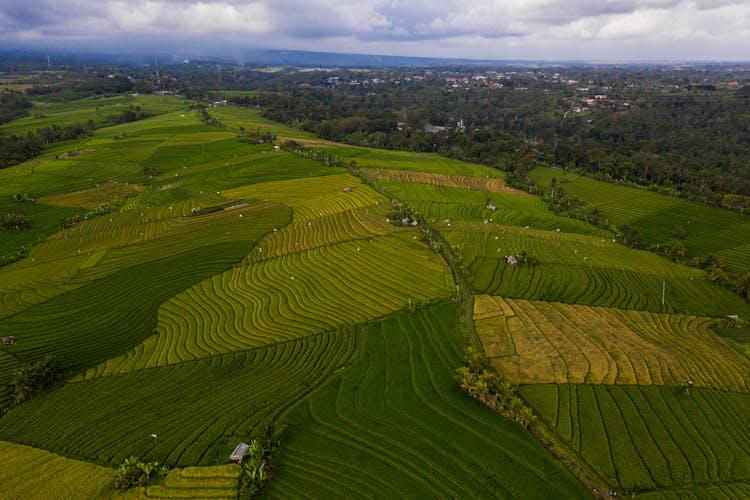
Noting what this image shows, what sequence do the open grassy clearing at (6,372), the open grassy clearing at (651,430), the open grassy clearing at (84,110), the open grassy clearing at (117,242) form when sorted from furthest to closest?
the open grassy clearing at (84,110) < the open grassy clearing at (117,242) < the open grassy clearing at (6,372) < the open grassy clearing at (651,430)

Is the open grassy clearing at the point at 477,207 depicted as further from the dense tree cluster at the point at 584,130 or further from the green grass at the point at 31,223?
the green grass at the point at 31,223

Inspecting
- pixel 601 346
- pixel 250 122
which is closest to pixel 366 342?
pixel 601 346

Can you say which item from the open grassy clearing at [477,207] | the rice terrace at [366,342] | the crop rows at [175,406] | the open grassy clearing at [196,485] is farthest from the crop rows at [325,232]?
the open grassy clearing at [196,485]

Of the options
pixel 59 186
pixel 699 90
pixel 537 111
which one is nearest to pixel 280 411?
pixel 59 186

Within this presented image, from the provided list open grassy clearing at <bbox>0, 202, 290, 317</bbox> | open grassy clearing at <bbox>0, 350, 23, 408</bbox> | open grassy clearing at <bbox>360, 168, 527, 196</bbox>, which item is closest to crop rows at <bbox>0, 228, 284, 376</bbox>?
open grassy clearing at <bbox>0, 350, 23, 408</bbox>

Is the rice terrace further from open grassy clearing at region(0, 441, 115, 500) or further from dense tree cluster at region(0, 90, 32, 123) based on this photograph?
dense tree cluster at region(0, 90, 32, 123)
